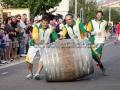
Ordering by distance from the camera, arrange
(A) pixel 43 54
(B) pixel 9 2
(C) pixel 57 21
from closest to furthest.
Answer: (A) pixel 43 54 < (C) pixel 57 21 < (B) pixel 9 2

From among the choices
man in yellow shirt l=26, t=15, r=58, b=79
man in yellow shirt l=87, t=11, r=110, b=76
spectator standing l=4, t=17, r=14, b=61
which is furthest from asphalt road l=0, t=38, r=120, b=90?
spectator standing l=4, t=17, r=14, b=61

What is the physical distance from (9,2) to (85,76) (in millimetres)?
28310

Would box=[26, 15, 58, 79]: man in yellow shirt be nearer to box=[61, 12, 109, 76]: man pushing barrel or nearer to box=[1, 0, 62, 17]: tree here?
box=[61, 12, 109, 76]: man pushing barrel

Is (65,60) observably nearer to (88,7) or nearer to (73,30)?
(73,30)

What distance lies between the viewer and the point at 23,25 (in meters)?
20.3

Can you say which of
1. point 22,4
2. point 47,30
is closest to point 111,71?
point 47,30

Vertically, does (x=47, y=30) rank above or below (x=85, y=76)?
above

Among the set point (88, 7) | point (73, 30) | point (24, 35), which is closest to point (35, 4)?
point (24, 35)

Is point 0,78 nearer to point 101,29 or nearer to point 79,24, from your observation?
point 79,24

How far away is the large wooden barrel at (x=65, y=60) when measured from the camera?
1088 cm

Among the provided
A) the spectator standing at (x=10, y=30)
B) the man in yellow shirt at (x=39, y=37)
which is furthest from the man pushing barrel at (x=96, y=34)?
the spectator standing at (x=10, y=30)

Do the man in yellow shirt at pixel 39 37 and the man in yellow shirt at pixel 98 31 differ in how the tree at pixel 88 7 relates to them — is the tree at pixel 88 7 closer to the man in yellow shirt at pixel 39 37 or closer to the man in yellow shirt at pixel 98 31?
the man in yellow shirt at pixel 98 31

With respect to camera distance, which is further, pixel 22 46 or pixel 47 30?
pixel 22 46

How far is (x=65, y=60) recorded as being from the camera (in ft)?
35.6
